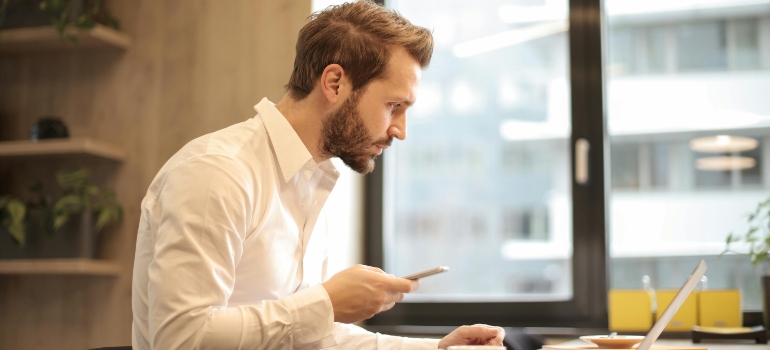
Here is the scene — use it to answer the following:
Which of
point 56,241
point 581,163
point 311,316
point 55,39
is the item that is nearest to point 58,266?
point 56,241

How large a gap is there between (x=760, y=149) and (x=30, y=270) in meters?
2.58

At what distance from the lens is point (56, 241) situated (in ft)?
9.69

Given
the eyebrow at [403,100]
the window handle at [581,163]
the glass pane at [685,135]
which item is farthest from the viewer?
the window handle at [581,163]

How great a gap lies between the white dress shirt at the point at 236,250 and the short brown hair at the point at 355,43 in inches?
5.5

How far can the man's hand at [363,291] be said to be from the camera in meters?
1.41

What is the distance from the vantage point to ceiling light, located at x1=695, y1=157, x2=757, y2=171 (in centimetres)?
277

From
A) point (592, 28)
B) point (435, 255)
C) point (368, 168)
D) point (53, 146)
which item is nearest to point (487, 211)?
point (435, 255)

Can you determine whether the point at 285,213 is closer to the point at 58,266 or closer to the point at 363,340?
the point at 363,340

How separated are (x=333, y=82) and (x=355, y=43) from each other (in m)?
0.10

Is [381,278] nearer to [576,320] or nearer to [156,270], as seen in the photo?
[156,270]

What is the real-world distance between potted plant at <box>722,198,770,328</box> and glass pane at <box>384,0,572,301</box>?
0.58 metres

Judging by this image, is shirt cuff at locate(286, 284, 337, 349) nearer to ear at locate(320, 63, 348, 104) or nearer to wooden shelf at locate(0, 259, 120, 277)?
ear at locate(320, 63, 348, 104)

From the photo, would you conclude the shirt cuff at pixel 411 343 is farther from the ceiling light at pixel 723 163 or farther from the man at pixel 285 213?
the ceiling light at pixel 723 163

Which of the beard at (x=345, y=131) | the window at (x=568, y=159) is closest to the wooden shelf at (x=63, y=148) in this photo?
the window at (x=568, y=159)
